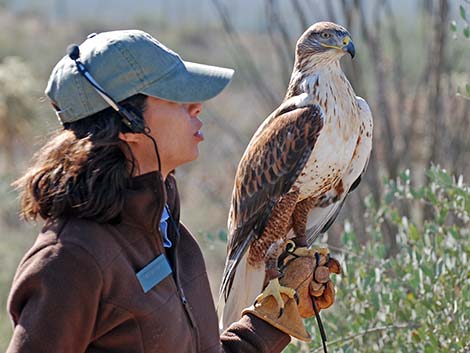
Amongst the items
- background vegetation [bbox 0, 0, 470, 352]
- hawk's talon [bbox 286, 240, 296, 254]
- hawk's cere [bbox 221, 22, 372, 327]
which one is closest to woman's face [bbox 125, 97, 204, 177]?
background vegetation [bbox 0, 0, 470, 352]

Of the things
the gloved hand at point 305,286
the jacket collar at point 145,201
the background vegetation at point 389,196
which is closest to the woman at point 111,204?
the jacket collar at point 145,201

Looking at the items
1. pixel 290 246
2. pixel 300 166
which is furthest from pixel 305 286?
pixel 300 166

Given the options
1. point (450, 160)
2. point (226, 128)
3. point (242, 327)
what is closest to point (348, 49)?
point (242, 327)

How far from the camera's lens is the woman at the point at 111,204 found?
→ 2422mm

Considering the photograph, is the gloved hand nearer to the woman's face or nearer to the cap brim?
the woman's face

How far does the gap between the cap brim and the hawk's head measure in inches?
55.6

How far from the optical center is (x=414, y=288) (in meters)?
4.17

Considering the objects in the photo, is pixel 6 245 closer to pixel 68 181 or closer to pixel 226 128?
pixel 226 128

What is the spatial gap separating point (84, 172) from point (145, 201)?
0.59 feet

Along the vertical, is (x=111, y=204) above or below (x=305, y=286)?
above

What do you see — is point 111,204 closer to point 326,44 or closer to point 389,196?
point 326,44

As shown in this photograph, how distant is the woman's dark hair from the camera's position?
2.54 meters

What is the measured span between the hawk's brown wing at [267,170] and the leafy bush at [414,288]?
44 cm

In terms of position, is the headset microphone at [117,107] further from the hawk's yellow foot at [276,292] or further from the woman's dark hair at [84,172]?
the hawk's yellow foot at [276,292]
